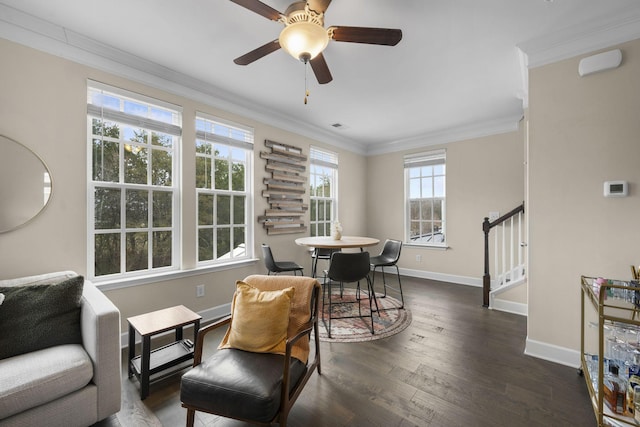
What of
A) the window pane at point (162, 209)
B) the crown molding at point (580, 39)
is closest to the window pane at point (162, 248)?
the window pane at point (162, 209)

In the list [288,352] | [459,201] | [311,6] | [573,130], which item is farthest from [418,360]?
[459,201]

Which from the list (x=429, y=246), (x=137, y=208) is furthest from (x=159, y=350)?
(x=429, y=246)

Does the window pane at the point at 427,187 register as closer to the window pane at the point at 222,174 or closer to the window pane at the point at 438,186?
the window pane at the point at 438,186

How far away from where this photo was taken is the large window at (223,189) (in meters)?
3.21

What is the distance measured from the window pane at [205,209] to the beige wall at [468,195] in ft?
12.1

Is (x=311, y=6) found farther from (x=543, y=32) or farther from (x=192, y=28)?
(x=543, y=32)

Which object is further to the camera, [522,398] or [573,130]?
[573,130]

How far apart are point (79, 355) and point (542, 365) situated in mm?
3353

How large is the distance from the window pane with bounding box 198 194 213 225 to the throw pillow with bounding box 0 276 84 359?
1.43m

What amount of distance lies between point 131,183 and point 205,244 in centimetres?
101

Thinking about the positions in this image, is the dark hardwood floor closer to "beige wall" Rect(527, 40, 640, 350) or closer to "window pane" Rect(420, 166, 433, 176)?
"beige wall" Rect(527, 40, 640, 350)

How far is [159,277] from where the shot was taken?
9.03ft

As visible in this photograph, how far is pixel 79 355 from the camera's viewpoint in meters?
1.60

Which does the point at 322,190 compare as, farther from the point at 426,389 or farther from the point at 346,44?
the point at 426,389
